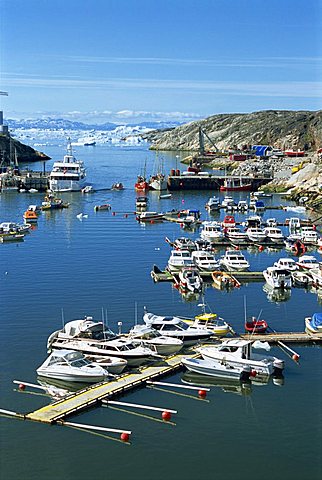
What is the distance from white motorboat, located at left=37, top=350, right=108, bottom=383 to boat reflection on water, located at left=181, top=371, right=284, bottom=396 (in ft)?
7.42

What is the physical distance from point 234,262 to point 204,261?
4.19 feet

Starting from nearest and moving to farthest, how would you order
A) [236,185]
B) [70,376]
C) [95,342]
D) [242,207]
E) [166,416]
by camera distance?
[166,416]
[70,376]
[95,342]
[242,207]
[236,185]

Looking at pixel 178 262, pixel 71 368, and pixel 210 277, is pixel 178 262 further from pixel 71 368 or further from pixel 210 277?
pixel 71 368

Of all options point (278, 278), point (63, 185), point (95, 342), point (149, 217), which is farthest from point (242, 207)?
point (95, 342)

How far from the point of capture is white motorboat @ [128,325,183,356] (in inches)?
855

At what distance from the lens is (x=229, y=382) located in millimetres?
20203

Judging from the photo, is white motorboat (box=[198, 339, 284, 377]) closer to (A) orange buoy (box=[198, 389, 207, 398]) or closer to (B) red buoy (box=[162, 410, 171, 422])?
(A) orange buoy (box=[198, 389, 207, 398])

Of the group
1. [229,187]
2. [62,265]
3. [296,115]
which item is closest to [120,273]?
[62,265]

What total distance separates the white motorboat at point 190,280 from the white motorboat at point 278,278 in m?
2.74

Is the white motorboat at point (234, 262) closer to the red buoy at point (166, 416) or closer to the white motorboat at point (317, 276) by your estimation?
the white motorboat at point (317, 276)

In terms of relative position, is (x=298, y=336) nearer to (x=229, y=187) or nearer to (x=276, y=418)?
(x=276, y=418)

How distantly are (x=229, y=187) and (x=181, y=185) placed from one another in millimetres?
4658

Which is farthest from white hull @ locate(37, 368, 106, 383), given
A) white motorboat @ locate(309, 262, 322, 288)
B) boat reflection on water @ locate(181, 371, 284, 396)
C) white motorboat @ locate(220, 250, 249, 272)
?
white motorboat @ locate(220, 250, 249, 272)

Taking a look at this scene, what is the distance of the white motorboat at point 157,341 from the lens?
21719 millimetres
